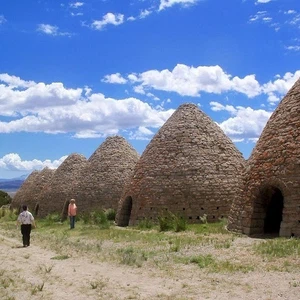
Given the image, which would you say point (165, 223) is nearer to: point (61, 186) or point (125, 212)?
point (125, 212)

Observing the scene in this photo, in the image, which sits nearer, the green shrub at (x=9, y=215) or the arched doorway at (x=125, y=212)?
the arched doorway at (x=125, y=212)

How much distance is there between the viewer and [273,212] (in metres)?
13.9

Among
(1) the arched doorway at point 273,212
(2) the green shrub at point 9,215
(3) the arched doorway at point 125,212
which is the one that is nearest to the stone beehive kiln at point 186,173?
(3) the arched doorway at point 125,212

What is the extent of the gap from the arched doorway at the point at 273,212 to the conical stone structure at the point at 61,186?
14.4 metres

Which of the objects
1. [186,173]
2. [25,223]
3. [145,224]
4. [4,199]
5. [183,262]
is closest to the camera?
[183,262]

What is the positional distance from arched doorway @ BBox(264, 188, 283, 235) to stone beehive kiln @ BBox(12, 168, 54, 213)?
793 inches

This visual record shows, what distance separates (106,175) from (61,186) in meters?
4.84

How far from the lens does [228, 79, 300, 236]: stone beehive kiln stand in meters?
11.6

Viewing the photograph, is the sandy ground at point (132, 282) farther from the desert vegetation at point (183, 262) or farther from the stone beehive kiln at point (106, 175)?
the stone beehive kiln at point (106, 175)

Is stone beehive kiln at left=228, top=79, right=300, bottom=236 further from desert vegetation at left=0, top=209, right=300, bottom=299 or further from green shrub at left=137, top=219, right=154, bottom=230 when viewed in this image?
green shrub at left=137, top=219, right=154, bottom=230

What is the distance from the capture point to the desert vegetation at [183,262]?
7129 millimetres

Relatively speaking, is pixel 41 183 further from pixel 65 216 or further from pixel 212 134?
pixel 212 134

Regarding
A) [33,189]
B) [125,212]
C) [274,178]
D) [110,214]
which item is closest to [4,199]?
[33,189]

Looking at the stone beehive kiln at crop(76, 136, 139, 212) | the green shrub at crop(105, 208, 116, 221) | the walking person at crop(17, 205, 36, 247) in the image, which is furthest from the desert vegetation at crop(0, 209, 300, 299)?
the stone beehive kiln at crop(76, 136, 139, 212)
